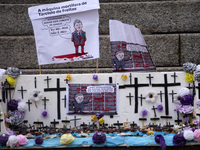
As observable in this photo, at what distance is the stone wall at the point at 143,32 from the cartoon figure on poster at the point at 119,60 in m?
1.37

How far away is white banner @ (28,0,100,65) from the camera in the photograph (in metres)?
5.89

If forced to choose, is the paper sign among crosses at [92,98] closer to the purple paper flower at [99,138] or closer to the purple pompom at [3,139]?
the purple paper flower at [99,138]

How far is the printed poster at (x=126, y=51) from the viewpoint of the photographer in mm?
5723

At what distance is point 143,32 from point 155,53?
497 millimetres

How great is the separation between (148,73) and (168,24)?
2073 mm

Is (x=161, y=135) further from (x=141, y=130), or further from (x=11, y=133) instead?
(x=11, y=133)

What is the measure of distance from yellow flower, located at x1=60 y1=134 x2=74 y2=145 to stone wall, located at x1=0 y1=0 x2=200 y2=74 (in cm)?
238

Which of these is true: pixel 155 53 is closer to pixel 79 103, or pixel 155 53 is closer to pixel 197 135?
pixel 79 103

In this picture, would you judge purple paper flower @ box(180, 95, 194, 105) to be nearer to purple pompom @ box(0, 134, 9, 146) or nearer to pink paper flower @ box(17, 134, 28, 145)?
pink paper flower @ box(17, 134, 28, 145)

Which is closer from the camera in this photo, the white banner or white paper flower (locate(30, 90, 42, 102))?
white paper flower (locate(30, 90, 42, 102))

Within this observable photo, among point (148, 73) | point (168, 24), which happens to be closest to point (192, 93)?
point (148, 73)

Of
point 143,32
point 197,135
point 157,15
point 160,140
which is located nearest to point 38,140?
point 160,140

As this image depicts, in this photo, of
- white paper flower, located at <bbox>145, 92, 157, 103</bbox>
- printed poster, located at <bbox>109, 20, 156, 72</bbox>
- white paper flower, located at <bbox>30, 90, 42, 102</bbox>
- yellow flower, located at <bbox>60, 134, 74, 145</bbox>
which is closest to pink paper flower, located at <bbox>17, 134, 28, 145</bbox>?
yellow flower, located at <bbox>60, 134, 74, 145</bbox>

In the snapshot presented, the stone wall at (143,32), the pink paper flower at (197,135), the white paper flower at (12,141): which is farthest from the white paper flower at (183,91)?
the white paper flower at (12,141)
